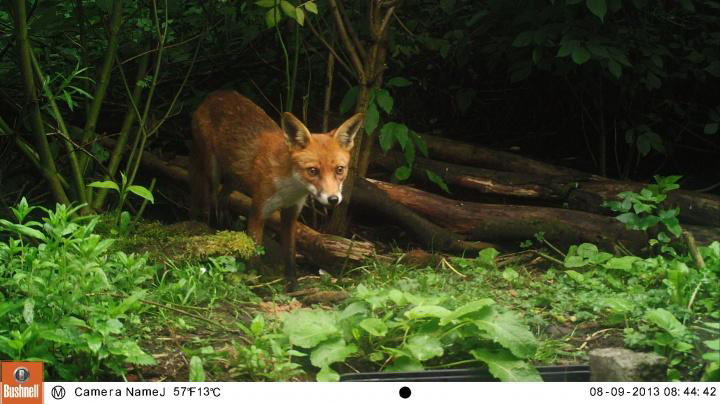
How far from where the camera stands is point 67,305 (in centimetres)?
272

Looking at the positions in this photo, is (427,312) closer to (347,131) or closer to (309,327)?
(309,327)

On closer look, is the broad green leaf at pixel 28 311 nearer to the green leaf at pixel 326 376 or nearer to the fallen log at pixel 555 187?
the green leaf at pixel 326 376

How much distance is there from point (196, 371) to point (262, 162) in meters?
1.71

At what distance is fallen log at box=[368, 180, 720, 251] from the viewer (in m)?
4.35

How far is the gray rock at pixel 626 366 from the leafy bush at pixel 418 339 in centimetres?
19

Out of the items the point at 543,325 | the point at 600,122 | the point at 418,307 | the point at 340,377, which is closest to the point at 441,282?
the point at 543,325

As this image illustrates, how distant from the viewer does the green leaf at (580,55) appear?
4023 millimetres

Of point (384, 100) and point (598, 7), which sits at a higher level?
point (598, 7)

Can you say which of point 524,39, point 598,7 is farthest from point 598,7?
point 524,39

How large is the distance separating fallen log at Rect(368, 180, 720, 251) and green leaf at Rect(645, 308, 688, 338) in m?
1.51

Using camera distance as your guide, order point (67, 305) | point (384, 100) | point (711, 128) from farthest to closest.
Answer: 1. point (711, 128)
2. point (384, 100)
3. point (67, 305)

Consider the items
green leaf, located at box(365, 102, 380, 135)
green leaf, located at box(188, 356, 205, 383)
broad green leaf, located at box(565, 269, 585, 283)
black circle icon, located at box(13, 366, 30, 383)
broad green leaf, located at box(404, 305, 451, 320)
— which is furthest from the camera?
green leaf, located at box(365, 102, 380, 135)

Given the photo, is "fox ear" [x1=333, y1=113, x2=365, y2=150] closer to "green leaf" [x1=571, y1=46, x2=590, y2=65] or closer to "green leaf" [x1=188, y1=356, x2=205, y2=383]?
"green leaf" [x1=571, y1=46, x2=590, y2=65]
